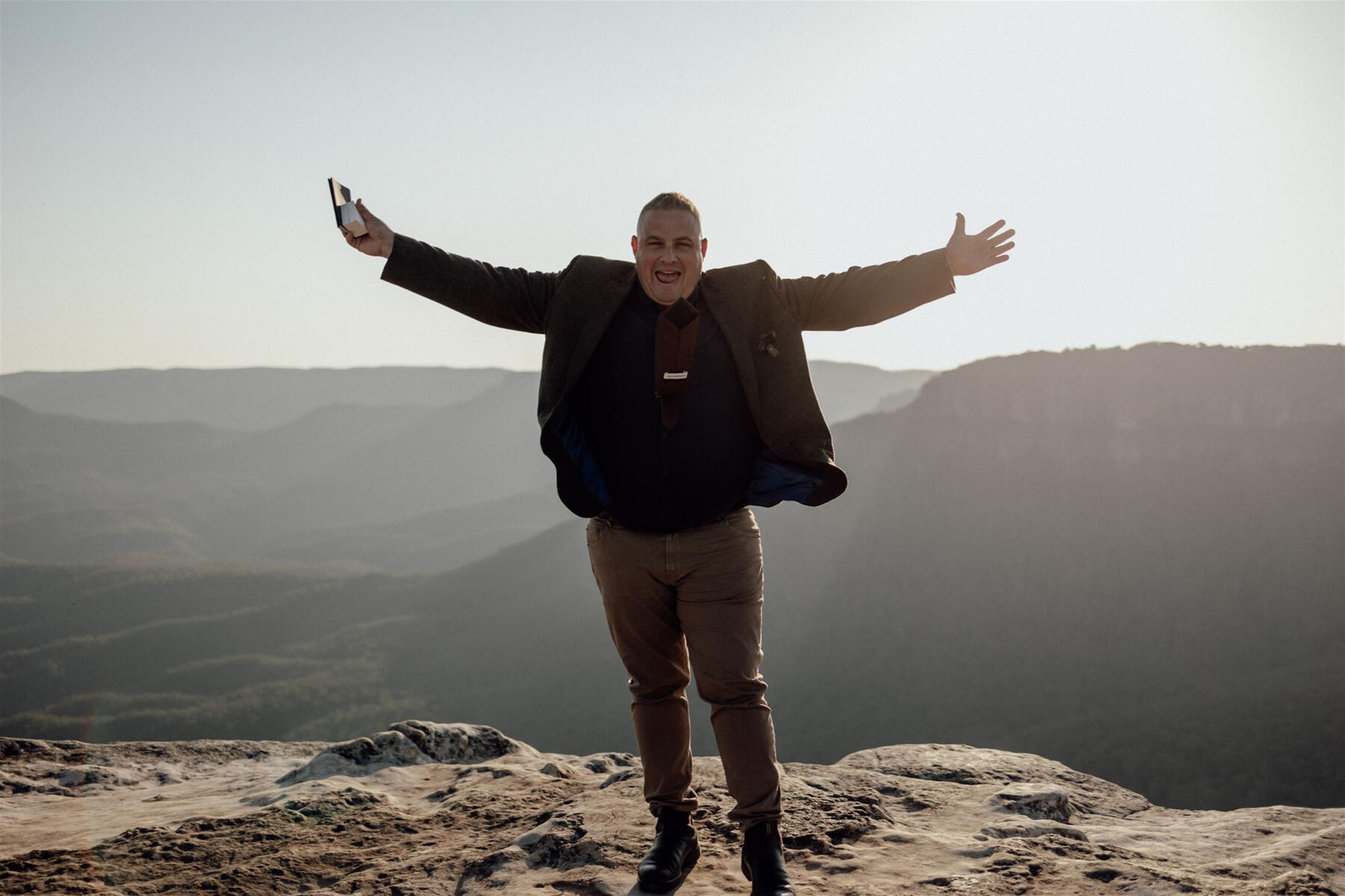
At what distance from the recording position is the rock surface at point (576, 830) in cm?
321

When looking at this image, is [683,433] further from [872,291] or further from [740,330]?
[872,291]

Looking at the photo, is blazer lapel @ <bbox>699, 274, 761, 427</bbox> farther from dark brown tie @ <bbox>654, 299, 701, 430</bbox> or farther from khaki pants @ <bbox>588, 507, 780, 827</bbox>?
khaki pants @ <bbox>588, 507, 780, 827</bbox>

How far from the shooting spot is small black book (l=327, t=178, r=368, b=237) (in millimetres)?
3141

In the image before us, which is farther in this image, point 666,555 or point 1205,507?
point 1205,507

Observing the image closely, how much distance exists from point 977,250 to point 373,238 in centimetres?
216

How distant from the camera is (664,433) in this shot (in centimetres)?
314

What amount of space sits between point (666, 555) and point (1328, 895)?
2443 mm

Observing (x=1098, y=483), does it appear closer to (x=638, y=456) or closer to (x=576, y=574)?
(x=576, y=574)

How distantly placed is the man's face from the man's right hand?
90cm

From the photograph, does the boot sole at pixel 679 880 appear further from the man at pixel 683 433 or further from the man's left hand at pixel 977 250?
the man's left hand at pixel 977 250

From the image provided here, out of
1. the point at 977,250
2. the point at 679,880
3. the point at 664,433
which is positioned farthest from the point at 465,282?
the point at 679,880

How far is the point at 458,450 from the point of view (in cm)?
17812

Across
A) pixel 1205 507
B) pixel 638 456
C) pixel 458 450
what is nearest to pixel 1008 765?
pixel 638 456

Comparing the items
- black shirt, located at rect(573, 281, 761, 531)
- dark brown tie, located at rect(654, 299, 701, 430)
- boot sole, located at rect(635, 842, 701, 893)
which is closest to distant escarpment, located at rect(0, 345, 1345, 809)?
boot sole, located at rect(635, 842, 701, 893)
